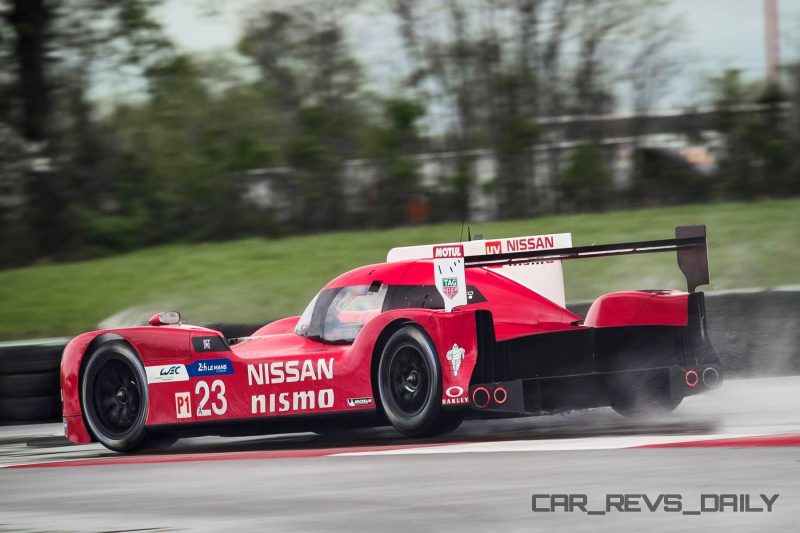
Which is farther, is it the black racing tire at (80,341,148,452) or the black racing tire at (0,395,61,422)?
the black racing tire at (0,395,61,422)

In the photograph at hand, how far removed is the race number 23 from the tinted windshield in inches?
24.3

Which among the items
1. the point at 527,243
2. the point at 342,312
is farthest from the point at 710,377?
the point at 342,312

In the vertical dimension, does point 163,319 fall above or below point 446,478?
above

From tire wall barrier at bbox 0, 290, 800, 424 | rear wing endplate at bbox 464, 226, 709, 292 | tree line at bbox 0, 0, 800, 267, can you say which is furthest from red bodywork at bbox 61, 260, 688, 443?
tree line at bbox 0, 0, 800, 267

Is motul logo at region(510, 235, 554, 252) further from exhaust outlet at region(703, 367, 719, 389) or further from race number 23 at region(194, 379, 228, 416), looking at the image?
race number 23 at region(194, 379, 228, 416)

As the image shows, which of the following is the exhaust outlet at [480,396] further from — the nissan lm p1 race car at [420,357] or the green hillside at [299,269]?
the green hillside at [299,269]

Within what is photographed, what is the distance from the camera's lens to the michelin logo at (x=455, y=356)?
26.0 feet

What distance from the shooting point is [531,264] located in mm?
9469

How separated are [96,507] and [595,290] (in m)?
11.0

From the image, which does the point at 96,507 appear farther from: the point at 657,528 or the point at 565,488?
the point at 657,528

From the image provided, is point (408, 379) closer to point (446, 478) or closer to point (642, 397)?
point (642, 397)

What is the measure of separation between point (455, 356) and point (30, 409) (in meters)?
5.51

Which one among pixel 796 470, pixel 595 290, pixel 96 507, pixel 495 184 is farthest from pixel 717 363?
pixel 495 184

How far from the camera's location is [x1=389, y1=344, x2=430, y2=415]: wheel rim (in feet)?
26.6
